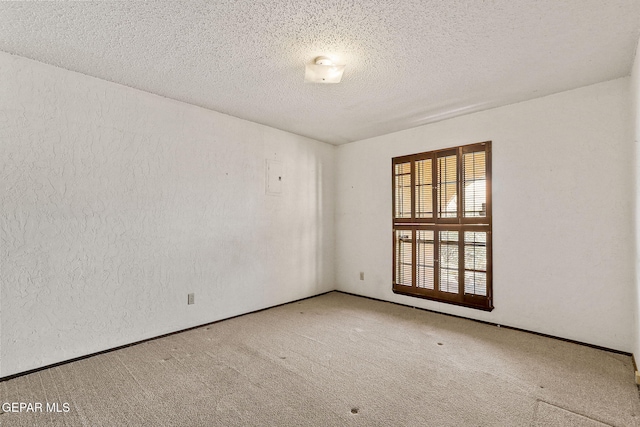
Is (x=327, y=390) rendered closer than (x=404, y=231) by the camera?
Yes

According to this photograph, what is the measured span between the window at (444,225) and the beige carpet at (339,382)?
2.21 feet

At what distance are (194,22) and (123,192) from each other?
181cm

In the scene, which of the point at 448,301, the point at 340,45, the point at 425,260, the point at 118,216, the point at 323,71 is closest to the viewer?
the point at 340,45

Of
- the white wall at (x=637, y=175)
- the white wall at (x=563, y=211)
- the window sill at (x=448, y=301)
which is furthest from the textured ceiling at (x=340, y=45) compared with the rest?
the window sill at (x=448, y=301)

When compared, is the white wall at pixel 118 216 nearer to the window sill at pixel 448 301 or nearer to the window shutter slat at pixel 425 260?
the window sill at pixel 448 301

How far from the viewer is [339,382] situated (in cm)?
235

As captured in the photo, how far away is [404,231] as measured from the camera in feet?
14.7

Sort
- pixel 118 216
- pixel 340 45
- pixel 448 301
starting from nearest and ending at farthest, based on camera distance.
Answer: pixel 340 45, pixel 118 216, pixel 448 301

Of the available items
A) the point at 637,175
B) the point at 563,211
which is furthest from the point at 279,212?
the point at 637,175

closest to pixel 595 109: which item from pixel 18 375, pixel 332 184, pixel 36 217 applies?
pixel 332 184

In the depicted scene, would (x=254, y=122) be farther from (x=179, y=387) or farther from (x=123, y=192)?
Answer: (x=179, y=387)

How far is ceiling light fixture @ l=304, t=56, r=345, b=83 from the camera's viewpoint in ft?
8.28

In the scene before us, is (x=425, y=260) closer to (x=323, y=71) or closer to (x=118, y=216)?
(x=323, y=71)

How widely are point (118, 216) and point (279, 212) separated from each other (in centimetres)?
205
